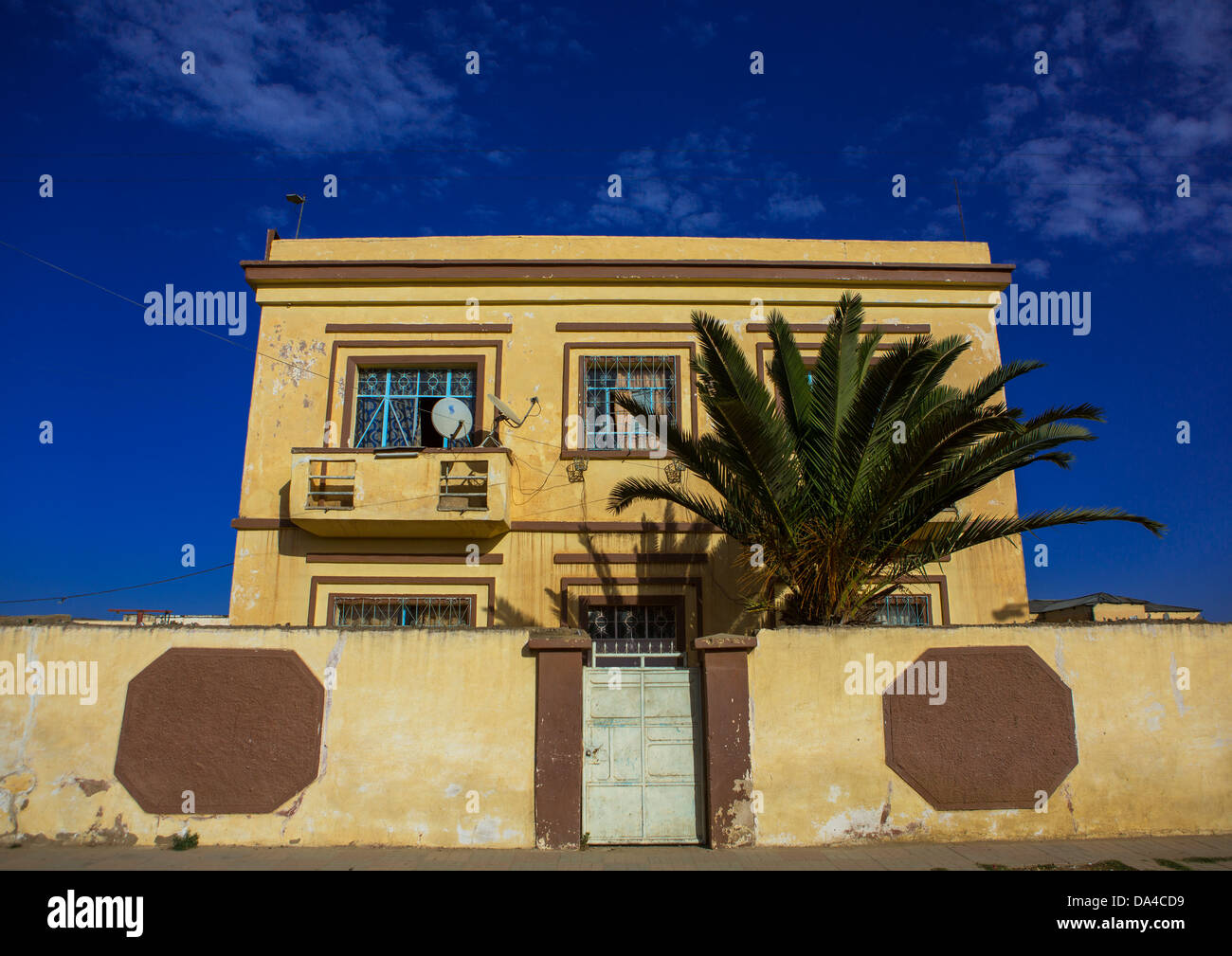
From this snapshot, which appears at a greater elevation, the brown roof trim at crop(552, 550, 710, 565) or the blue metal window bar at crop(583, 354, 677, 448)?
the blue metal window bar at crop(583, 354, 677, 448)

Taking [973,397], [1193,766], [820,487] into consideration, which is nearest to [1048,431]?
[973,397]

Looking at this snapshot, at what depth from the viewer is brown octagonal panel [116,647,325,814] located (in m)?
7.72

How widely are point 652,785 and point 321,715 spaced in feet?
10.3

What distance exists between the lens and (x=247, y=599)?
11.8 m

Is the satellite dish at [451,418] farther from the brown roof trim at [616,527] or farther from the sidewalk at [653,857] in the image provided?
the sidewalk at [653,857]

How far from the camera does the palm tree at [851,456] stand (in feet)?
27.4

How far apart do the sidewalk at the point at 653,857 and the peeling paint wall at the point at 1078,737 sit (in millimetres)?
209

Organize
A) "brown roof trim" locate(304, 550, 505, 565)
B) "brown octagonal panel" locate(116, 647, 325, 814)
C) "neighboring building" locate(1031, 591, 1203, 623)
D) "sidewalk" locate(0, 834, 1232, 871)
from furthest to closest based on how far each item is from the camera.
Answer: "neighboring building" locate(1031, 591, 1203, 623) → "brown roof trim" locate(304, 550, 505, 565) → "brown octagonal panel" locate(116, 647, 325, 814) → "sidewalk" locate(0, 834, 1232, 871)

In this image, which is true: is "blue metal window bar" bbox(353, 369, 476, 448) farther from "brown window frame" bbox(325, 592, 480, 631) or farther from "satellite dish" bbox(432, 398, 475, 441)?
"brown window frame" bbox(325, 592, 480, 631)

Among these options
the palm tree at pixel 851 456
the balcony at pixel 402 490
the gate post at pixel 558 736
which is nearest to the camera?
the gate post at pixel 558 736

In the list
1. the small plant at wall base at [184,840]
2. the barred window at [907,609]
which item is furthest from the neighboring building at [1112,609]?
the small plant at wall base at [184,840]

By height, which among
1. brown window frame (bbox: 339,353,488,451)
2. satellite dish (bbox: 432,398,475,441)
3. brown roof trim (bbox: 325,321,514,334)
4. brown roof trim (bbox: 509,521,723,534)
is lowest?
brown roof trim (bbox: 509,521,723,534)

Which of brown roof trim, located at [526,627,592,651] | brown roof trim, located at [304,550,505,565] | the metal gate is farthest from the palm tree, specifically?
brown roof trim, located at [304,550,505,565]

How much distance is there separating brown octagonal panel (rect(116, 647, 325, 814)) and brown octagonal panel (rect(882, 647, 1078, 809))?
17.9ft
